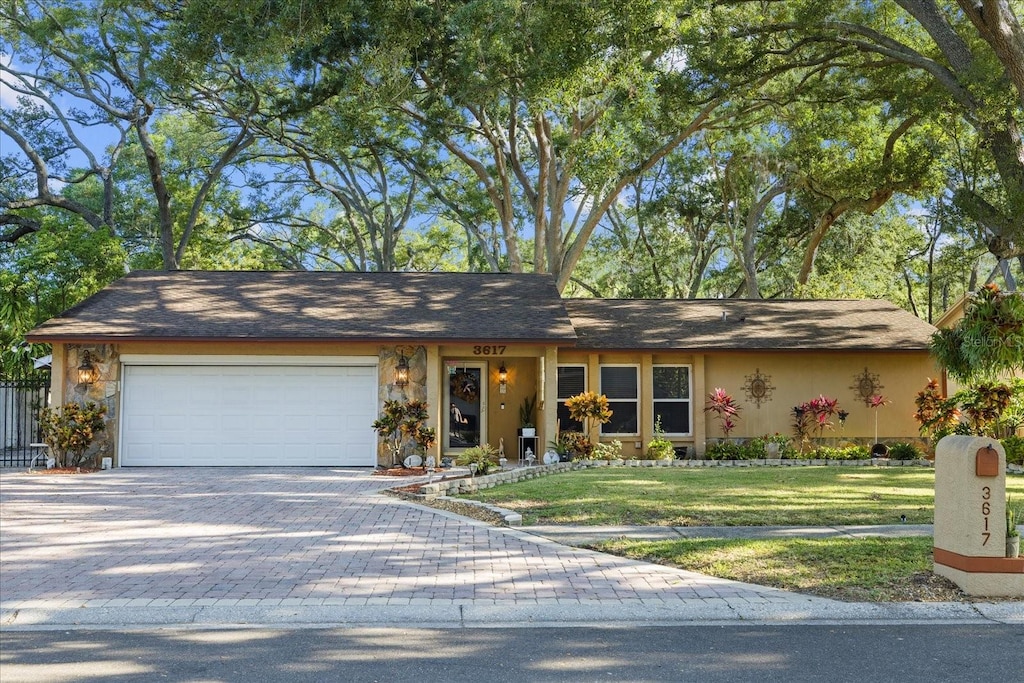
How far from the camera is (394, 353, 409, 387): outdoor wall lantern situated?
18.0 m

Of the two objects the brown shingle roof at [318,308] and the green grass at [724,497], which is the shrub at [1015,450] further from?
the brown shingle roof at [318,308]

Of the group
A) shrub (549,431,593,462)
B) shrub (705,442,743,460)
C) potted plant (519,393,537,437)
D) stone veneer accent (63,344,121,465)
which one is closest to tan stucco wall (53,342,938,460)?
potted plant (519,393,537,437)

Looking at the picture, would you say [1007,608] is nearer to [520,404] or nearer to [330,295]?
[520,404]

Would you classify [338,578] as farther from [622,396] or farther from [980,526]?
[622,396]

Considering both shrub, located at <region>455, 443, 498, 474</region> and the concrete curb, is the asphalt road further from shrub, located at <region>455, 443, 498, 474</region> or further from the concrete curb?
shrub, located at <region>455, 443, 498, 474</region>

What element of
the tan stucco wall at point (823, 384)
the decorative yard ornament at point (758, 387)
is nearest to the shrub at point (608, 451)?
the tan stucco wall at point (823, 384)

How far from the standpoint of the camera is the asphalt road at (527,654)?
529cm

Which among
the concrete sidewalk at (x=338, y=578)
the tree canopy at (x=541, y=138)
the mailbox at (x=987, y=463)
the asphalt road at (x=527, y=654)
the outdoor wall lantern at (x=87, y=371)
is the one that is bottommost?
the asphalt road at (x=527, y=654)

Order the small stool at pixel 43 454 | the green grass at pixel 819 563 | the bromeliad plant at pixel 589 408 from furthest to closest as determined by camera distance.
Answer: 1. the bromeliad plant at pixel 589 408
2. the small stool at pixel 43 454
3. the green grass at pixel 819 563

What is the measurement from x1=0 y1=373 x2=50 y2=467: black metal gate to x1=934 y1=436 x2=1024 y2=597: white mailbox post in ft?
58.8

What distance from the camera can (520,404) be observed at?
20.4 meters

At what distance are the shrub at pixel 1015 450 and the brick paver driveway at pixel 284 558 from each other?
13084 millimetres

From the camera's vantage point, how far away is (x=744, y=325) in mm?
21312

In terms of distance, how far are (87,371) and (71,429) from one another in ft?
4.17
